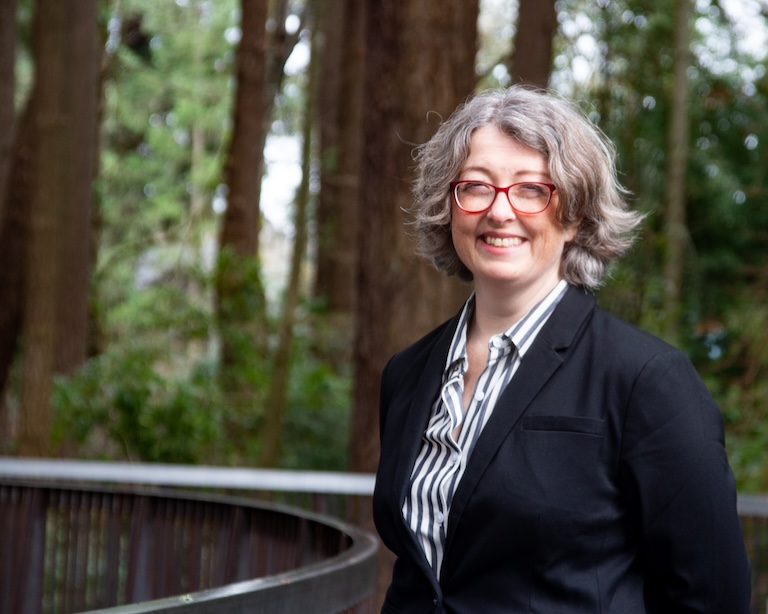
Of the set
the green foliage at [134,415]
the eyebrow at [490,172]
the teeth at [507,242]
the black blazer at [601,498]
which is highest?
the eyebrow at [490,172]

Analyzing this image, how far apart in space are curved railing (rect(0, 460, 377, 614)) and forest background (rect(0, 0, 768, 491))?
1895 mm

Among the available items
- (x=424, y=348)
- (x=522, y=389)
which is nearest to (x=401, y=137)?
(x=424, y=348)

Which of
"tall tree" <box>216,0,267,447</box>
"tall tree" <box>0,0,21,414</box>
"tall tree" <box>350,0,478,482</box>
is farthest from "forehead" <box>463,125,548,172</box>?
"tall tree" <box>216,0,267,447</box>

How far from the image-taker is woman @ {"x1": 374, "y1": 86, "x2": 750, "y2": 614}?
219 cm

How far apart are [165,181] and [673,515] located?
102 ft

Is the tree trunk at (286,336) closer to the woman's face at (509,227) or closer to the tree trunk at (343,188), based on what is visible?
the tree trunk at (343,188)

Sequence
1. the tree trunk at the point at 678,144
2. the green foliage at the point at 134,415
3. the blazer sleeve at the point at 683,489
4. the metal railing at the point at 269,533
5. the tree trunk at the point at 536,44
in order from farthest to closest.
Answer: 1. the tree trunk at the point at 678,144
2. the tree trunk at the point at 536,44
3. the green foliage at the point at 134,415
4. the metal railing at the point at 269,533
5. the blazer sleeve at the point at 683,489

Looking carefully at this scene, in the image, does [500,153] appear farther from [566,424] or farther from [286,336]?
[286,336]

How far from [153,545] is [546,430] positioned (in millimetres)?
3208

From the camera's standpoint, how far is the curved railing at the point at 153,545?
14.2ft

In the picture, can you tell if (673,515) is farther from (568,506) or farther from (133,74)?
(133,74)

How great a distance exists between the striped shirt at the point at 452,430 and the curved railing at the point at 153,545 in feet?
3.81

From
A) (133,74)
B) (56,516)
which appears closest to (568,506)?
(56,516)

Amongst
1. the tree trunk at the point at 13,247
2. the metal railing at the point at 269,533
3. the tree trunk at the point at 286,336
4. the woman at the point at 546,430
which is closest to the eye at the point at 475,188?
the woman at the point at 546,430
